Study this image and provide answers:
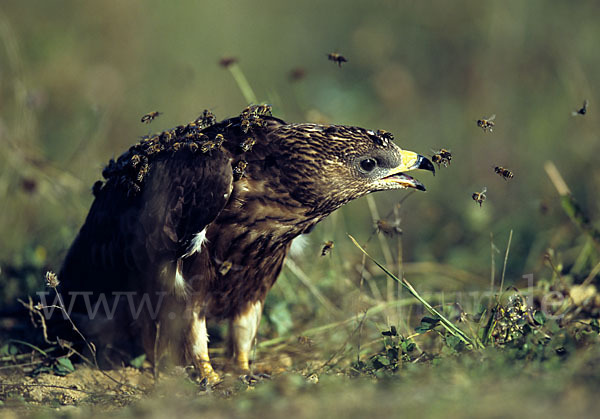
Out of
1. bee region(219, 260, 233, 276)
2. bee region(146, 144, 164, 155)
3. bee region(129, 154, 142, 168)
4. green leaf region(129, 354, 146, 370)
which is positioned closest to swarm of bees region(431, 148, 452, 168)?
bee region(219, 260, 233, 276)

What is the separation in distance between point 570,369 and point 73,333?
3.34m

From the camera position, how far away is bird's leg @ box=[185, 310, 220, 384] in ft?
15.0

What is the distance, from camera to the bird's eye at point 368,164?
13.7ft

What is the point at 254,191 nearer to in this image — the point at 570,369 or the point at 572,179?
the point at 570,369

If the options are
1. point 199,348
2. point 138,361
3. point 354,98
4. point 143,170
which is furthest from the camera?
point 354,98

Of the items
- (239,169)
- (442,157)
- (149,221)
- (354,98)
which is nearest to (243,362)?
(149,221)

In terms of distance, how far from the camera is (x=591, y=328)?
423 centimetres

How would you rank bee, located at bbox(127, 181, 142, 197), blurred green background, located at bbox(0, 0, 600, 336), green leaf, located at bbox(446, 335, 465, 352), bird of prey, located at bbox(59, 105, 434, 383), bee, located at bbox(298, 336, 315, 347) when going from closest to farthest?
green leaf, located at bbox(446, 335, 465, 352) < bird of prey, located at bbox(59, 105, 434, 383) < bee, located at bbox(127, 181, 142, 197) < bee, located at bbox(298, 336, 315, 347) < blurred green background, located at bbox(0, 0, 600, 336)

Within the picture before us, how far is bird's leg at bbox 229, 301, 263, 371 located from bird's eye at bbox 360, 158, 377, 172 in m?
1.25

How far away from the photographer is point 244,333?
491 cm

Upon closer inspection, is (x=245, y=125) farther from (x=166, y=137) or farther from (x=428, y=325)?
(x=428, y=325)

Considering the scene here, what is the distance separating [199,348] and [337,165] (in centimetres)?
153

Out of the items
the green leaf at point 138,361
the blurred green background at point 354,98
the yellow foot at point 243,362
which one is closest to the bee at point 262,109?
the blurred green background at point 354,98

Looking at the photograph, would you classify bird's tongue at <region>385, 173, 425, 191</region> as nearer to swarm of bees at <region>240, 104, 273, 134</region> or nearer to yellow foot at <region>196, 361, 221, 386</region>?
swarm of bees at <region>240, 104, 273, 134</region>
